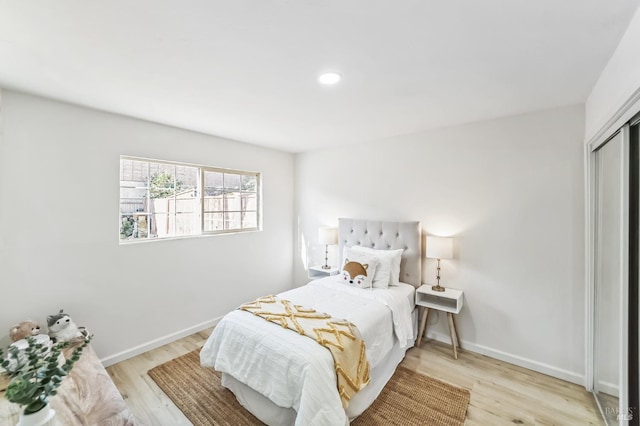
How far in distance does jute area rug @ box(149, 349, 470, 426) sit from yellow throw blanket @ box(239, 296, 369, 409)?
0.39m

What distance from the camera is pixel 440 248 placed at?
278cm

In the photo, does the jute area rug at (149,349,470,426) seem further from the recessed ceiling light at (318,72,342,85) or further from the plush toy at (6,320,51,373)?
the recessed ceiling light at (318,72,342,85)

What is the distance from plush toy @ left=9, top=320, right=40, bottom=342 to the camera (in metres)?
1.99

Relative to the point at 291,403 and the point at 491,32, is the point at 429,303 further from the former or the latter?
the point at 491,32

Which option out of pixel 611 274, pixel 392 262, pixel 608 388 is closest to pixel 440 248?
pixel 392 262

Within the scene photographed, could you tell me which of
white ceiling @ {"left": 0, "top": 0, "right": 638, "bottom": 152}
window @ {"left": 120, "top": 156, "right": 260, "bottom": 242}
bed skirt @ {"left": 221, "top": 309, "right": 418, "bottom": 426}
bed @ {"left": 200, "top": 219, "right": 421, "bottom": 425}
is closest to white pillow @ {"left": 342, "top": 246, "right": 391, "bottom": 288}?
bed @ {"left": 200, "top": 219, "right": 421, "bottom": 425}

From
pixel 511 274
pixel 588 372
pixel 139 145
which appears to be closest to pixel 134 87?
pixel 139 145

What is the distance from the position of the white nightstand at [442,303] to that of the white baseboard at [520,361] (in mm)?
135

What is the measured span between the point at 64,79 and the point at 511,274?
13.7ft

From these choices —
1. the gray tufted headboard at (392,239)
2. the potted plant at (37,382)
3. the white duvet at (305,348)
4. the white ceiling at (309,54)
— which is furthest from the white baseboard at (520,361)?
the potted plant at (37,382)

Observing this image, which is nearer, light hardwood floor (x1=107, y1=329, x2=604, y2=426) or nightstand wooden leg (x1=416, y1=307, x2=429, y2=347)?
light hardwood floor (x1=107, y1=329, x2=604, y2=426)

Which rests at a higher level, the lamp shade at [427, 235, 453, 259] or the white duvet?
the lamp shade at [427, 235, 453, 259]

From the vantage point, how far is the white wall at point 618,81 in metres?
1.28

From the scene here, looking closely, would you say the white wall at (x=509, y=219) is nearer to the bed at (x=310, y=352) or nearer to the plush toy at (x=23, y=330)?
the bed at (x=310, y=352)
